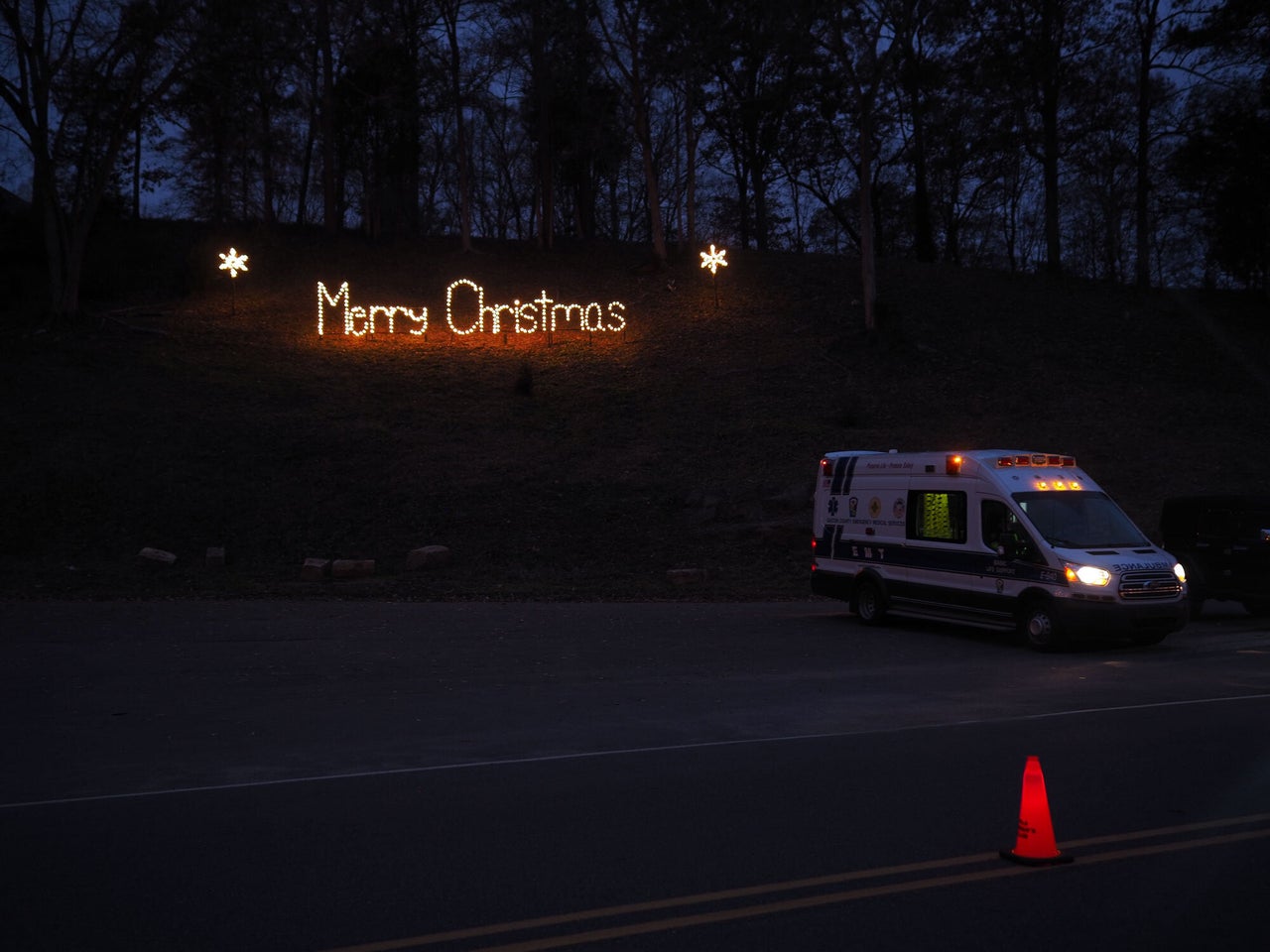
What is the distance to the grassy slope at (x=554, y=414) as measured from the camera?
24.4m

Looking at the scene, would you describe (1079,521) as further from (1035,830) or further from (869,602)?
(1035,830)

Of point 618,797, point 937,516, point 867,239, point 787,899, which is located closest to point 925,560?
point 937,516

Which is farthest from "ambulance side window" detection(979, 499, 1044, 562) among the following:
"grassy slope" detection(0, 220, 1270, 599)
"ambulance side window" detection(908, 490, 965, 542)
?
"grassy slope" detection(0, 220, 1270, 599)

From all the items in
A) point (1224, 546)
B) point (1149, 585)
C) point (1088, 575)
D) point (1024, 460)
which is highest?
point (1024, 460)

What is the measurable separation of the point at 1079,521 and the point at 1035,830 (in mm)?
10646

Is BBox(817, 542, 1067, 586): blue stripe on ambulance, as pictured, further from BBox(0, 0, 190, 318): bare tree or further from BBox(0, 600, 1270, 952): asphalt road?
BBox(0, 0, 190, 318): bare tree

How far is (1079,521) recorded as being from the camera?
1605 cm

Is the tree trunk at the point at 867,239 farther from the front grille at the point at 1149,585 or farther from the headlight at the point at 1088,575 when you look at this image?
the headlight at the point at 1088,575

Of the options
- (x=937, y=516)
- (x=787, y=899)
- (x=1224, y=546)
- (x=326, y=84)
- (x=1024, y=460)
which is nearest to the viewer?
(x=787, y=899)

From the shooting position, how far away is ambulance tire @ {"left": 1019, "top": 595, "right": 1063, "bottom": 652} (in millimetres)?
15234

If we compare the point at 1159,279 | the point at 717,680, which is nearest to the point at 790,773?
the point at 717,680

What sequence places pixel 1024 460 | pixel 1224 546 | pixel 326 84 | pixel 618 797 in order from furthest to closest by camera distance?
1. pixel 326 84
2. pixel 1224 546
3. pixel 1024 460
4. pixel 618 797

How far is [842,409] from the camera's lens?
3338 centimetres

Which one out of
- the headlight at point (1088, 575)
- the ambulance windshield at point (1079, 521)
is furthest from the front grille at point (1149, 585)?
the ambulance windshield at point (1079, 521)
